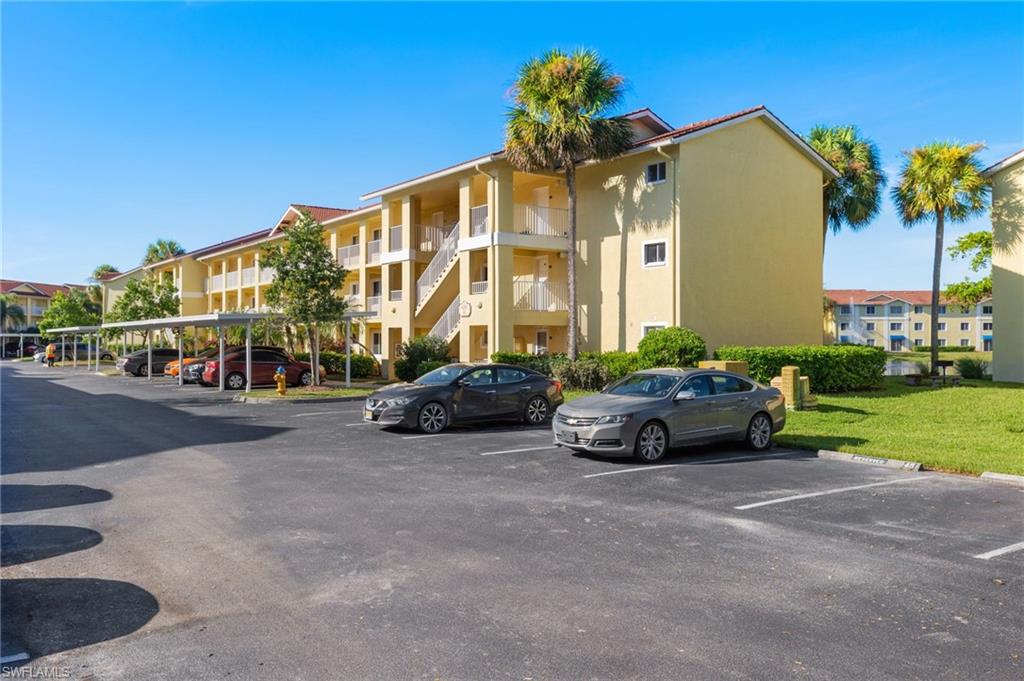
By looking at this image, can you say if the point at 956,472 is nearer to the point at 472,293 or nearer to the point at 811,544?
the point at 811,544

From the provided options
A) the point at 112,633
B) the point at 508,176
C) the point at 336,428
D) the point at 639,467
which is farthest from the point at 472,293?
the point at 112,633

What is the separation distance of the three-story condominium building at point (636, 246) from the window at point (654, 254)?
4 centimetres

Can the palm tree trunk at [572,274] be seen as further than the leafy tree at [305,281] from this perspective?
No

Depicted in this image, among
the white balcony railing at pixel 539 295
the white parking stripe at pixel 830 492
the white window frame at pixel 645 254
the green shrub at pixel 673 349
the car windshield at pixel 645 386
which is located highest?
the white window frame at pixel 645 254

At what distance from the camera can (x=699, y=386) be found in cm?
1166

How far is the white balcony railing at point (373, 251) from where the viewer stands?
110 ft

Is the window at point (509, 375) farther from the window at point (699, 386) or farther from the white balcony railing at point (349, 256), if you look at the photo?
the white balcony railing at point (349, 256)

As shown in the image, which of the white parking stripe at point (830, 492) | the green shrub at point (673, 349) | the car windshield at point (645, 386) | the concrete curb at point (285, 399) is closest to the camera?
the white parking stripe at point (830, 492)

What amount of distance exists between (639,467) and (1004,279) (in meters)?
20.9

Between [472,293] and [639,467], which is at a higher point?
[472,293]

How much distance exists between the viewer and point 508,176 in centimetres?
2525

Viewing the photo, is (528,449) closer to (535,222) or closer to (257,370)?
(535,222)

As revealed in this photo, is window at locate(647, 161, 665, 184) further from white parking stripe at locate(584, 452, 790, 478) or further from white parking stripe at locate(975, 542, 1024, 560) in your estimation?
white parking stripe at locate(975, 542, 1024, 560)

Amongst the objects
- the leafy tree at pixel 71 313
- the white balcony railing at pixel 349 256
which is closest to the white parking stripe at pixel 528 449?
the white balcony railing at pixel 349 256
